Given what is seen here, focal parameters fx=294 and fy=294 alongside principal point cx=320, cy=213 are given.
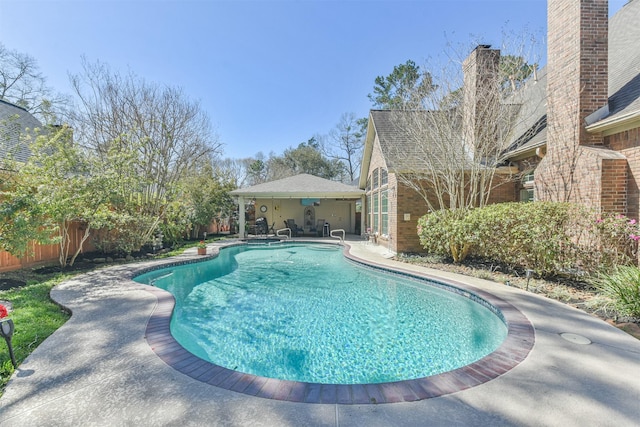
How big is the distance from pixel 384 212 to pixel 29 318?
38.9 ft

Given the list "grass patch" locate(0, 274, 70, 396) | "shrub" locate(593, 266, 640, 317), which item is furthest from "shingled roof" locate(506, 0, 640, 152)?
"grass patch" locate(0, 274, 70, 396)

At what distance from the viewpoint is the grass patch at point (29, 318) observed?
3472 mm

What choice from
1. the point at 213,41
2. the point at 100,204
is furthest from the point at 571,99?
the point at 100,204

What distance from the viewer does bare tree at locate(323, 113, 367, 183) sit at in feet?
106

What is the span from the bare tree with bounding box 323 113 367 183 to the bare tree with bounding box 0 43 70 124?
24.1m

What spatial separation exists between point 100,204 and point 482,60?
1317cm

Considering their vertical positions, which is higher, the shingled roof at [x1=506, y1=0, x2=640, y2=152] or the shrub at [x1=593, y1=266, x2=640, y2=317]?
the shingled roof at [x1=506, y1=0, x2=640, y2=152]

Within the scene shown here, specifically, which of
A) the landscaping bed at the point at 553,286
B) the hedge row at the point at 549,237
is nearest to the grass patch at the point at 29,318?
the landscaping bed at the point at 553,286

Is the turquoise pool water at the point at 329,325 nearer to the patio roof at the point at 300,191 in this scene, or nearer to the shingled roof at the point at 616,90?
the shingled roof at the point at 616,90

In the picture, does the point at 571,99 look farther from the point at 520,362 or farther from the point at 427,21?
the point at 520,362

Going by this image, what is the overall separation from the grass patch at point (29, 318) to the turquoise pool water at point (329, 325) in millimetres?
1670

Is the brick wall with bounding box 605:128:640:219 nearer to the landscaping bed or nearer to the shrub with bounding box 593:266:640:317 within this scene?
the landscaping bed

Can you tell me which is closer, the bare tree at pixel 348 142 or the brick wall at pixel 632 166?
the brick wall at pixel 632 166

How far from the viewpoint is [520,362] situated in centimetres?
318
